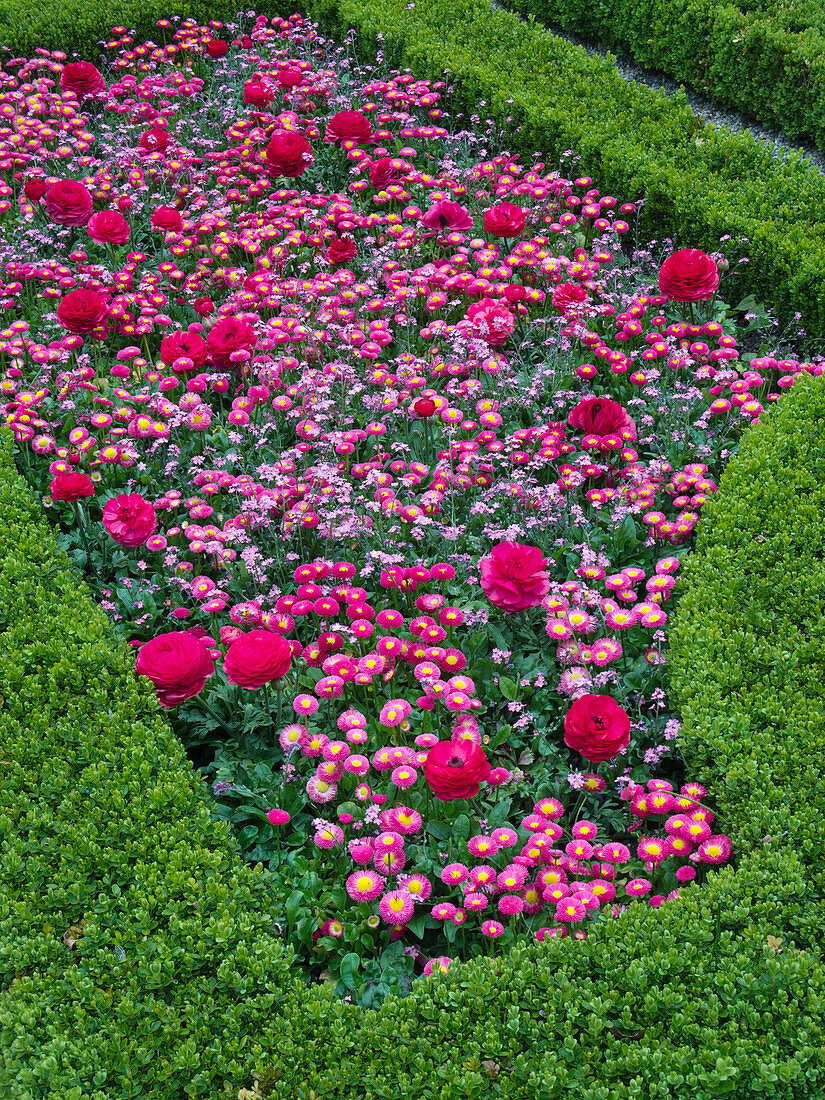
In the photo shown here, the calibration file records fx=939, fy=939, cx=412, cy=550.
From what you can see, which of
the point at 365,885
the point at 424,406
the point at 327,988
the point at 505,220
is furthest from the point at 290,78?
the point at 327,988

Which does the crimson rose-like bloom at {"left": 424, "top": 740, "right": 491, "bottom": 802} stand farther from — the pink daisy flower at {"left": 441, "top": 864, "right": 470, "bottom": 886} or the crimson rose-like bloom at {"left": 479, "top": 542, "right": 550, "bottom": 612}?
the crimson rose-like bloom at {"left": 479, "top": 542, "right": 550, "bottom": 612}

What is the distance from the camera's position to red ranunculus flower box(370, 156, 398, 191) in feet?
20.4

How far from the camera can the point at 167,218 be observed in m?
6.03

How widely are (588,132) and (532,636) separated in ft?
14.4

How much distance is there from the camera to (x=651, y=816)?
11.1 feet

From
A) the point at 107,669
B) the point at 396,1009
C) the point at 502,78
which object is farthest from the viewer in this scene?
the point at 502,78

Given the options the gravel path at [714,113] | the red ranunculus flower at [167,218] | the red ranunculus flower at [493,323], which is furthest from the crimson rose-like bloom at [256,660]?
the gravel path at [714,113]

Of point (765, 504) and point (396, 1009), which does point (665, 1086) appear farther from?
point (765, 504)

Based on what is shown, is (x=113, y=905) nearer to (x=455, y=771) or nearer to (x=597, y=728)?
(x=455, y=771)

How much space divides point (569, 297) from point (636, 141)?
2.22 m

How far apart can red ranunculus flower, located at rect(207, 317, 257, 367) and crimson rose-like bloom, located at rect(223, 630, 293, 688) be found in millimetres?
2110

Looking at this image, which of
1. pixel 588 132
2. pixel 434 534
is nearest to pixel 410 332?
pixel 434 534

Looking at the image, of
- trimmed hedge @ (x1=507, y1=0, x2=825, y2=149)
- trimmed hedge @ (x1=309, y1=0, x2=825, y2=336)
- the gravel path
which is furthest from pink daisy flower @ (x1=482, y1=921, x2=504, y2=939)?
trimmed hedge @ (x1=507, y1=0, x2=825, y2=149)

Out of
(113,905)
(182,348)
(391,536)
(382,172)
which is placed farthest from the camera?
(382,172)
